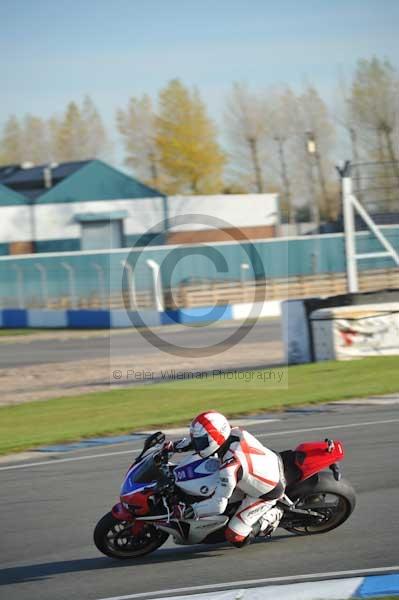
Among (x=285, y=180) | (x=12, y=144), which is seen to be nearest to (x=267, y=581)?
(x=285, y=180)

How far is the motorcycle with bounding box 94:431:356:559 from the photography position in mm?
7262

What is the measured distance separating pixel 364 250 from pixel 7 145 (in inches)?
4234

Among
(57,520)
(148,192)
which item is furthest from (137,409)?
(148,192)

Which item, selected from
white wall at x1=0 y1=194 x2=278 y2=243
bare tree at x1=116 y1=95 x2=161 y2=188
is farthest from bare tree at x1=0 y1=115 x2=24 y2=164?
white wall at x1=0 y1=194 x2=278 y2=243

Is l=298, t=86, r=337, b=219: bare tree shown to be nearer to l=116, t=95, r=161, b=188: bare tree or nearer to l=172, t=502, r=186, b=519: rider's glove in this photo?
l=116, t=95, r=161, b=188: bare tree

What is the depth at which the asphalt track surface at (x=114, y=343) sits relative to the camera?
2770 cm

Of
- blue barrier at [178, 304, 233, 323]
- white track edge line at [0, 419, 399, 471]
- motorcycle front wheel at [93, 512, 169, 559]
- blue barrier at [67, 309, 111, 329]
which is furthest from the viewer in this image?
blue barrier at [67, 309, 111, 329]

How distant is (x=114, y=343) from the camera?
3109 centimetres

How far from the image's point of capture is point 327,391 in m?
16.8

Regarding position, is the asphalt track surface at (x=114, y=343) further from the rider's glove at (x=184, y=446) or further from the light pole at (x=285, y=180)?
the light pole at (x=285, y=180)

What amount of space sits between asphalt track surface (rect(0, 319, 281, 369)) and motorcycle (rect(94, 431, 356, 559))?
61.0 feet

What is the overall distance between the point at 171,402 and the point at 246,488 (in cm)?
970

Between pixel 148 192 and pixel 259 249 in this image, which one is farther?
pixel 148 192

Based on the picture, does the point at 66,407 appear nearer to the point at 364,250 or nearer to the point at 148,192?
the point at 364,250
